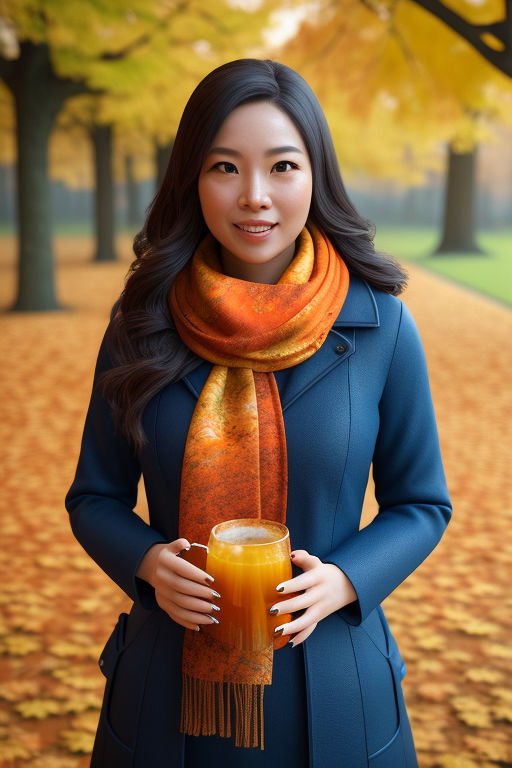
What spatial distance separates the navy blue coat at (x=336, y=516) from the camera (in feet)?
5.40

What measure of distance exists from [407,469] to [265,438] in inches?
12.8

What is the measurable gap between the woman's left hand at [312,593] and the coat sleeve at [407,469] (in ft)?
0.39

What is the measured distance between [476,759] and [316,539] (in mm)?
1974

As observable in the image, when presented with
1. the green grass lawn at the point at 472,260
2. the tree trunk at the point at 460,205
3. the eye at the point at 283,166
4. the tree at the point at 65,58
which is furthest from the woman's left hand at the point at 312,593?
the tree trunk at the point at 460,205

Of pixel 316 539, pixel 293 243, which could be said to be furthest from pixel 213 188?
pixel 316 539

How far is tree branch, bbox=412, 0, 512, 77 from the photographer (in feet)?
25.4

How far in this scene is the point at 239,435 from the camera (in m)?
1.64

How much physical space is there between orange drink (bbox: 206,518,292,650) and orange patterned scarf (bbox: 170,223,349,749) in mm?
101

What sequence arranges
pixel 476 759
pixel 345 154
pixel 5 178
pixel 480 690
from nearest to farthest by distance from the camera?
pixel 476 759 → pixel 480 690 → pixel 345 154 → pixel 5 178

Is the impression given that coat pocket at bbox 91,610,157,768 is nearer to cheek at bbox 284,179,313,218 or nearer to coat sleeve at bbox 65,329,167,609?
coat sleeve at bbox 65,329,167,609

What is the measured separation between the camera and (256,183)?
1613 mm

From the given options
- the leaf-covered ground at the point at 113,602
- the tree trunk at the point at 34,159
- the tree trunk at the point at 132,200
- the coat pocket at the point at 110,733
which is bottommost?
the leaf-covered ground at the point at 113,602

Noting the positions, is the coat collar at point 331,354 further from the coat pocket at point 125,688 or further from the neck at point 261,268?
the coat pocket at point 125,688

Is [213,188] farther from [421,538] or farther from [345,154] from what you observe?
[345,154]
